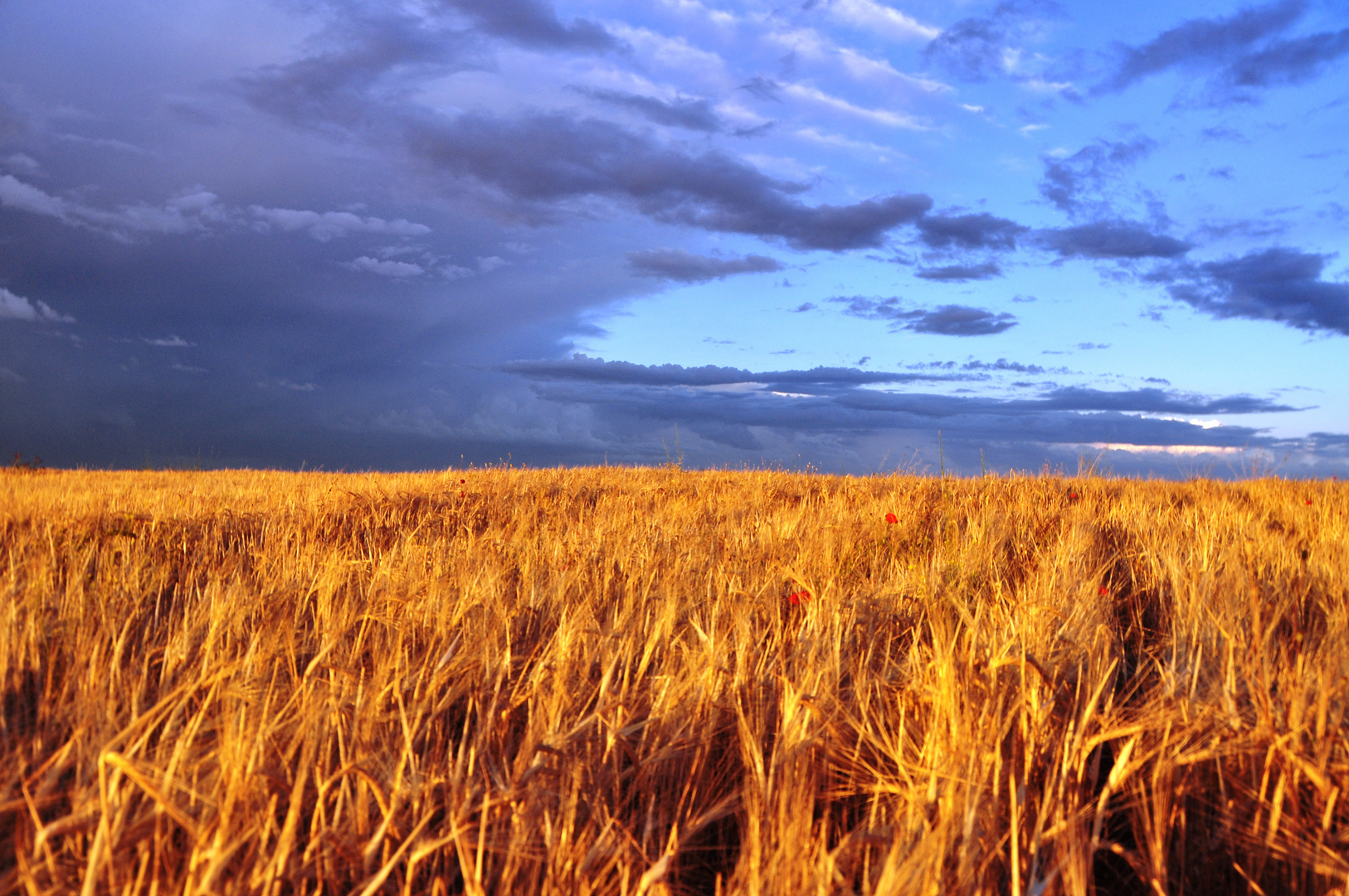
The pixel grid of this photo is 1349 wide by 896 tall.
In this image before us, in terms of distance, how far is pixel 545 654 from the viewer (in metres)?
2.42

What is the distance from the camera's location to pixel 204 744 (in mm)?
1936

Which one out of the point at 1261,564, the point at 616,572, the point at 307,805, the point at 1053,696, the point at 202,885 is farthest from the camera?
the point at 616,572

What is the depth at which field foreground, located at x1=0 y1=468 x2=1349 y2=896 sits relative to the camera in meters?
1.55

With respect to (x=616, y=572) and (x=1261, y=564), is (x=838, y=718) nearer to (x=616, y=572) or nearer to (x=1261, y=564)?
(x=616, y=572)

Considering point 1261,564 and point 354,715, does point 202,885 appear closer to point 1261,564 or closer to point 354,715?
point 354,715

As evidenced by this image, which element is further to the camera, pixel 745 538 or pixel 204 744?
pixel 745 538

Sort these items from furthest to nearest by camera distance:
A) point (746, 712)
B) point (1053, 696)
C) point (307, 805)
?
point (746, 712) → point (1053, 696) → point (307, 805)

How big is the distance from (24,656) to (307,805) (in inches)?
55.4

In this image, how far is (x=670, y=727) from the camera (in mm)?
2117

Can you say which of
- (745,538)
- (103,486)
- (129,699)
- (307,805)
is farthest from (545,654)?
(103,486)

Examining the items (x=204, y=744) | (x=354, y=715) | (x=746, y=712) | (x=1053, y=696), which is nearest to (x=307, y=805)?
(x=354, y=715)

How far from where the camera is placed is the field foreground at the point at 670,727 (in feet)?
5.08

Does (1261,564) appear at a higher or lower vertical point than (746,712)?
higher

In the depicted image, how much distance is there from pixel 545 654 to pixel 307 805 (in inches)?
31.4
